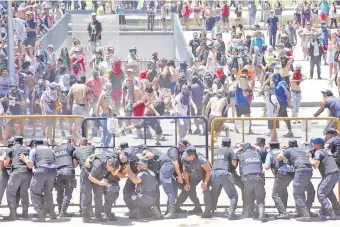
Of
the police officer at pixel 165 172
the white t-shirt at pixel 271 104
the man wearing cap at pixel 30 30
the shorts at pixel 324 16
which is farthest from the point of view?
the shorts at pixel 324 16

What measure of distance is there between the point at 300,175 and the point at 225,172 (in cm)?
134

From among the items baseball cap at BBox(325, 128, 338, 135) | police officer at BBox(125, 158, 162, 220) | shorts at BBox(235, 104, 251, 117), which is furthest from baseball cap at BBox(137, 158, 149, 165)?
shorts at BBox(235, 104, 251, 117)

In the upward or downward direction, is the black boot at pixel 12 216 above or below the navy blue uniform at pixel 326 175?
below

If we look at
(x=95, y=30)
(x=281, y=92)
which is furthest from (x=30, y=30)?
(x=281, y=92)

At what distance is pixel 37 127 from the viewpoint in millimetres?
23375

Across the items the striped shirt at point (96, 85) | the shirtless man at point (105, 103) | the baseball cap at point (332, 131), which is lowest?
the baseball cap at point (332, 131)

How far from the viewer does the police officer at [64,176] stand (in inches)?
831

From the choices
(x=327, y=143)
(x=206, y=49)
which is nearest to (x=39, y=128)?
(x=327, y=143)

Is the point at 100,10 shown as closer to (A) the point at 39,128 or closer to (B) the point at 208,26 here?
(B) the point at 208,26

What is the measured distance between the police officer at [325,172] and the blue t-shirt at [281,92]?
5791 millimetres

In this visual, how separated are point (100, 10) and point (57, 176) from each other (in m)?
21.1

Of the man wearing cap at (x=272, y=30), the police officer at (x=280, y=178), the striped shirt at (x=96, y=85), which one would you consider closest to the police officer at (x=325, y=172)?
the police officer at (x=280, y=178)

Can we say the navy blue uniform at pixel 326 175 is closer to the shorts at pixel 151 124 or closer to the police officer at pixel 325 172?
the police officer at pixel 325 172

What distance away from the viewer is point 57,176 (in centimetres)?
2112
